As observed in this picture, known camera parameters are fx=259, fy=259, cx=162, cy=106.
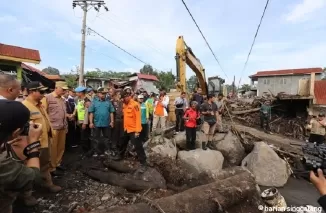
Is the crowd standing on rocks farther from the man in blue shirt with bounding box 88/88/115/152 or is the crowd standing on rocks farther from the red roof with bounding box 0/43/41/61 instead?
the red roof with bounding box 0/43/41/61

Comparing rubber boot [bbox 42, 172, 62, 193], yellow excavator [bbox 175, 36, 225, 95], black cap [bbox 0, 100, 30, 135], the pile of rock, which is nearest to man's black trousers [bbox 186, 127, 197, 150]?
the pile of rock

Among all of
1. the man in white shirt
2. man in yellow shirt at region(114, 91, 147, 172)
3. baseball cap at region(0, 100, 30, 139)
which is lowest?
man in yellow shirt at region(114, 91, 147, 172)

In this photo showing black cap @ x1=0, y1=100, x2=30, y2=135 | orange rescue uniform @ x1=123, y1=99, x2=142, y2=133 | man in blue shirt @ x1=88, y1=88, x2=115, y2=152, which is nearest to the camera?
black cap @ x1=0, y1=100, x2=30, y2=135

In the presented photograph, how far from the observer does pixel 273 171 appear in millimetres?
7926

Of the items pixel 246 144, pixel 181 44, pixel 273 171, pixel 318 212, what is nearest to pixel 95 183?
pixel 318 212

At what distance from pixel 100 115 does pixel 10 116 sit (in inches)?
190

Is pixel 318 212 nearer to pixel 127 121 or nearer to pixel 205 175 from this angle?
pixel 205 175

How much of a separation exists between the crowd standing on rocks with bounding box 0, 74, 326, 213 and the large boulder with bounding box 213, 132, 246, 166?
0.11 ft

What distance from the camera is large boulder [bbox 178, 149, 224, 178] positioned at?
685 cm

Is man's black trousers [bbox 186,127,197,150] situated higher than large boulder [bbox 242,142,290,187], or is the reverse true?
man's black trousers [bbox 186,127,197,150]

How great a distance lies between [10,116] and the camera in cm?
146

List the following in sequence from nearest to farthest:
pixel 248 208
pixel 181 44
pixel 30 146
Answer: pixel 30 146 → pixel 248 208 → pixel 181 44

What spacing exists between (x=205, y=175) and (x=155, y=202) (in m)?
3.71

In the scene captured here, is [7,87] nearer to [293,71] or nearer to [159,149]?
[159,149]
